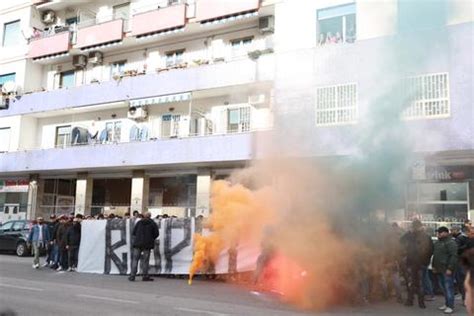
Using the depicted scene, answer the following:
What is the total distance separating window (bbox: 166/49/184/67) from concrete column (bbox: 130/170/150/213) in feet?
18.0

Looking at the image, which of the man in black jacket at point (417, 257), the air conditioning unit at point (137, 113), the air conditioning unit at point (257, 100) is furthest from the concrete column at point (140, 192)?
the man in black jacket at point (417, 257)

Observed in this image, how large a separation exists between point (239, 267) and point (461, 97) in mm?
8384

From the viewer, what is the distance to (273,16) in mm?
22000

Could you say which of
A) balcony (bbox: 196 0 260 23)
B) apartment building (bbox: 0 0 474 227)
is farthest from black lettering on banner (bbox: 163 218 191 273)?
balcony (bbox: 196 0 260 23)

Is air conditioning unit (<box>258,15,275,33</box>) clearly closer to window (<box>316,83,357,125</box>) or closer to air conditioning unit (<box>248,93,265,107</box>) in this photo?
air conditioning unit (<box>248,93,265,107</box>)

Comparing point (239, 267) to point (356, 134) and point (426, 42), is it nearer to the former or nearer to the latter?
point (356, 134)

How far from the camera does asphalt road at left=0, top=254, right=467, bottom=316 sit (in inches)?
359

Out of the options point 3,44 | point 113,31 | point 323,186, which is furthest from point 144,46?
point 323,186

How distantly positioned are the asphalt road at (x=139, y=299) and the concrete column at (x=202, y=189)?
8345 millimetres

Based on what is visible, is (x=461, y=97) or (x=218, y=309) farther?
(x=461, y=97)

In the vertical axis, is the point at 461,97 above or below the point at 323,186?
above

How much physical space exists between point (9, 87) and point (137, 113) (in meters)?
9.22

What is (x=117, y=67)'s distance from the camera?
90.1 ft

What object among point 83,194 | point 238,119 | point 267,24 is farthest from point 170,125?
point 267,24
